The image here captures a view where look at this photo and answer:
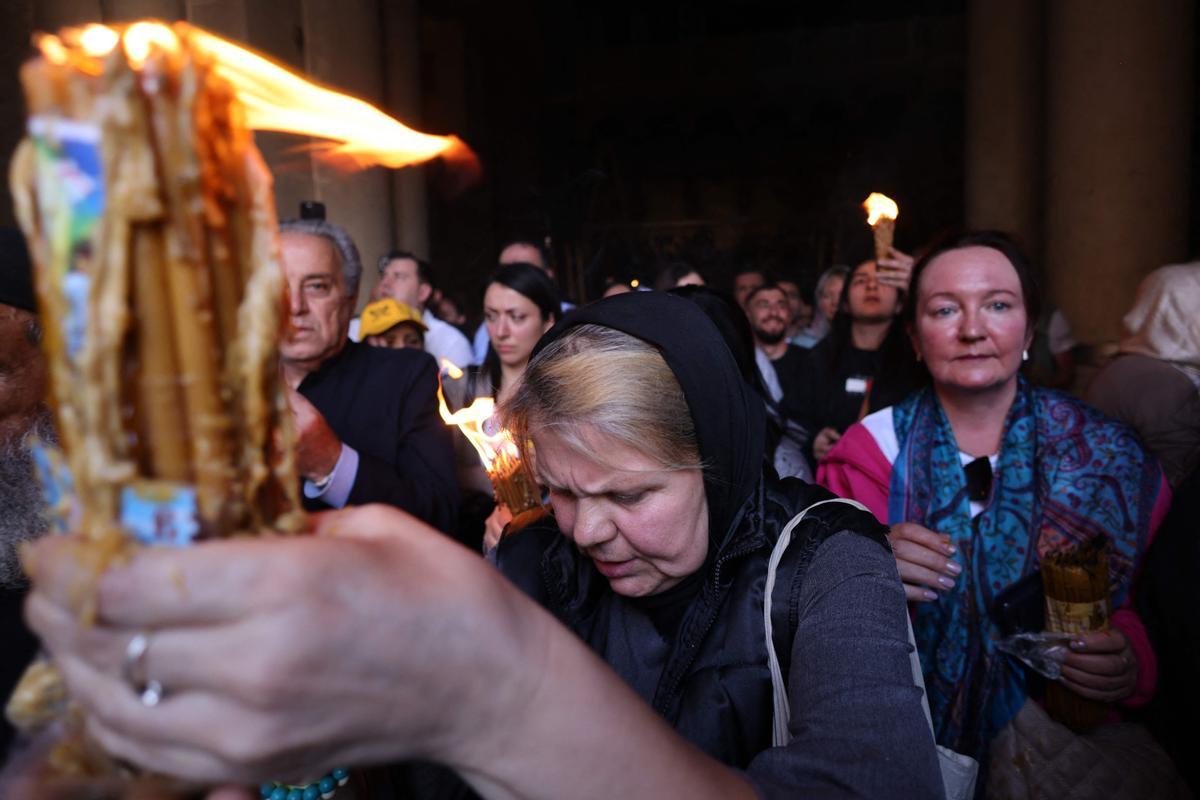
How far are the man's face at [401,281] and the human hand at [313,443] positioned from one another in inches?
164

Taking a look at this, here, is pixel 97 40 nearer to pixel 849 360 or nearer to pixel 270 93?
pixel 270 93

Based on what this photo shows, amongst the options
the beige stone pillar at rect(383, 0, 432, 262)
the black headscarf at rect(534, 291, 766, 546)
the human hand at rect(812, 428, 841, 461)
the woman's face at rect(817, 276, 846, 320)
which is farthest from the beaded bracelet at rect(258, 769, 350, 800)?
the beige stone pillar at rect(383, 0, 432, 262)

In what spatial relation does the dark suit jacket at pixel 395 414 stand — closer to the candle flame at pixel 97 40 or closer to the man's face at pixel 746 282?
the candle flame at pixel 97 40

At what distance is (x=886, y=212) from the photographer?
3.95 metres

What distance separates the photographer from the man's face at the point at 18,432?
6.46 feet

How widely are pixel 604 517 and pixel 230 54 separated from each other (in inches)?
43.2

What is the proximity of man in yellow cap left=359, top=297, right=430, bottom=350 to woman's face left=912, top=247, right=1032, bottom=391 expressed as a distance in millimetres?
3396

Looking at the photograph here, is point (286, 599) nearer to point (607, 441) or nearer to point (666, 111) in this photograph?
point (607, 441)

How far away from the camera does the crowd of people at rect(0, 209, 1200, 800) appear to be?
25.5 inches

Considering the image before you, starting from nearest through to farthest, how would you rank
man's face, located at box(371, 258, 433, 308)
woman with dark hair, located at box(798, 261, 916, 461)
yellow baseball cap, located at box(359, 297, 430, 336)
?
woman with dark hair, located at box(798, 261, 916, 461), yellow baseball cap, located at box(359, 297, 430, 336), man's face, located at box(371, 258, 433, 308)

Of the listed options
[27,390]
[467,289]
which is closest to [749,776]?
[27,390]

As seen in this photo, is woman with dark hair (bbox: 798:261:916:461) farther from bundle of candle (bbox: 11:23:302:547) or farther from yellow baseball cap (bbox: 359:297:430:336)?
bundle of candle (bbox: 11:23:302:547)

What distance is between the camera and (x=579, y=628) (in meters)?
1.94

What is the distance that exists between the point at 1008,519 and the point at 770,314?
13.8 ft
